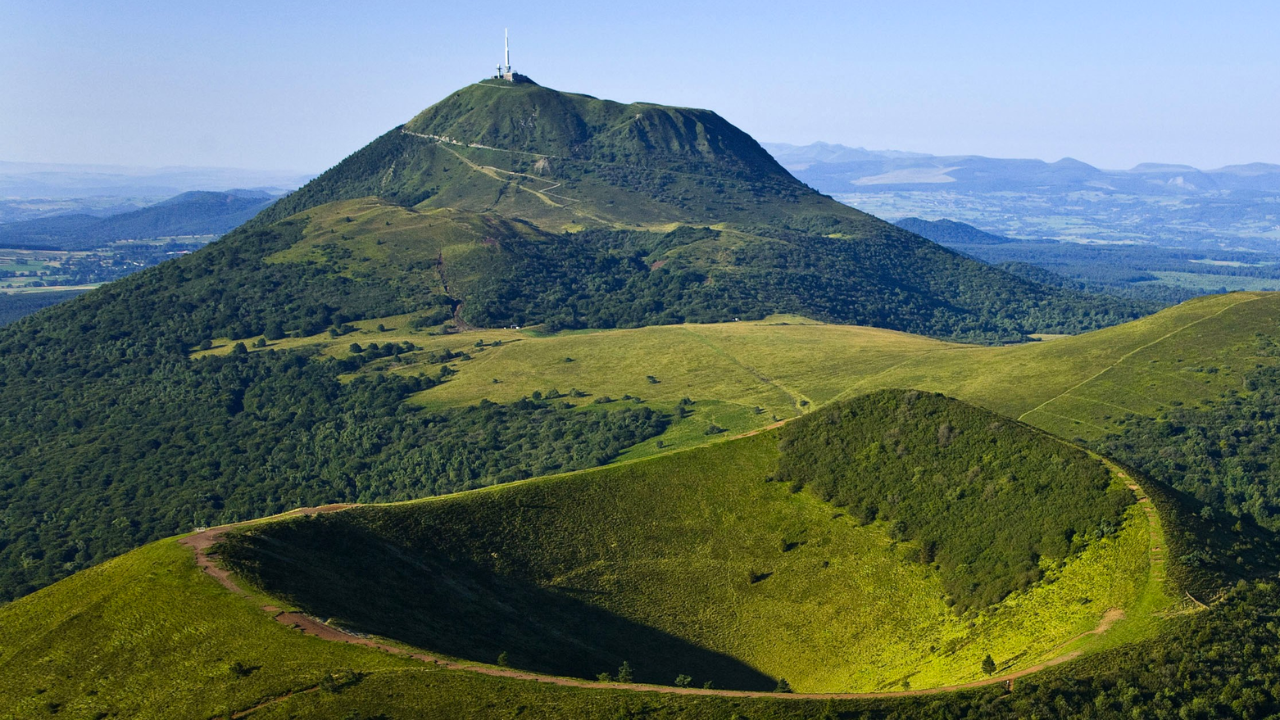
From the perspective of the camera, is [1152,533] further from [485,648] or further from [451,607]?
[451,607]

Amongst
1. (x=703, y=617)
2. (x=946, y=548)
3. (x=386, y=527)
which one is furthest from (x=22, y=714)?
(x=946, y=548)

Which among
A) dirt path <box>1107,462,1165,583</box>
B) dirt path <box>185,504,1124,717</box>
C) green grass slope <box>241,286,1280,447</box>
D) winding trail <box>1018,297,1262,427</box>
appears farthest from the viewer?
winding trail <box>1018,297,1262,427</box>

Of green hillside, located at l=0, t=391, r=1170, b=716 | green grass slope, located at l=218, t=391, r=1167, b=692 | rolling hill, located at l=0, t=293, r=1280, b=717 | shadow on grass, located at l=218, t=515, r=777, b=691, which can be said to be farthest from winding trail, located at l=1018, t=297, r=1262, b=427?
shadow on grass, located at l=218, t=515, r=777, b=691

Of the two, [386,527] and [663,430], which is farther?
[663,430]

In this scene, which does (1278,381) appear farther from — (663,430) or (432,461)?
(432,461)

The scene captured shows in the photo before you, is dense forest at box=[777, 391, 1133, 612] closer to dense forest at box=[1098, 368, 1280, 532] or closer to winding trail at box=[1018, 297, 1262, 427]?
dense forest at box=[1098, 368, 1280, 532]
